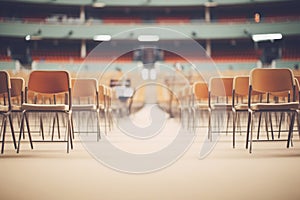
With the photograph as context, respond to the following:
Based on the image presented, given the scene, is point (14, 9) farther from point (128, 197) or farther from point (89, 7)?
point (128, 197)

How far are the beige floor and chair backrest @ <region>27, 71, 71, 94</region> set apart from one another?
2.02ft

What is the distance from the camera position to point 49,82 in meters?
3.47

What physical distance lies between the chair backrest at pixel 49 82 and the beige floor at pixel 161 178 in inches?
24.3

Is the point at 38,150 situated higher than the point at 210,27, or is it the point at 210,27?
the point at 210,27

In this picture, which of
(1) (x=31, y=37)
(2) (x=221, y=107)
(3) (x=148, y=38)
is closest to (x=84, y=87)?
(2) (x=221, y=107)

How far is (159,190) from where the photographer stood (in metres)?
1.95

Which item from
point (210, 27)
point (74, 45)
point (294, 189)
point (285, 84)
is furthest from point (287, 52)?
point (294, 189)

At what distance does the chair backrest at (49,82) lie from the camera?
3443 millimetres

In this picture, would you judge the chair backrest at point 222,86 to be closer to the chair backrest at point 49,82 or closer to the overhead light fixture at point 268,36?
the chair backrest at point 49,82

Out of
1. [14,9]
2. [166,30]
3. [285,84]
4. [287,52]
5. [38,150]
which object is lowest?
[38,150]

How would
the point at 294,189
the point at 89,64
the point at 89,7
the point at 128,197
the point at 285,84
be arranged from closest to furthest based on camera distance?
the point at 128,197 → the point at 294,189 → the point at 285,84 → the point at 89,64 → the point at 89,7

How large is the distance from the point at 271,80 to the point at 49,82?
2.09m

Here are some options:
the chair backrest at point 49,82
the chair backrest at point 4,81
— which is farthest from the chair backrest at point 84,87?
the chair backrest at point 4,81

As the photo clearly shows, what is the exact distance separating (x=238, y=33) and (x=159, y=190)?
1699cm
